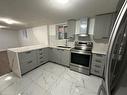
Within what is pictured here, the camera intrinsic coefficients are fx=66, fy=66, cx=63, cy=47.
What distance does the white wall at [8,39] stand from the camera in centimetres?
557

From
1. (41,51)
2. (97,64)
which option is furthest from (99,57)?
(41,51)

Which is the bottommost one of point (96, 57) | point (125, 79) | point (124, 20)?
point (96, 57)

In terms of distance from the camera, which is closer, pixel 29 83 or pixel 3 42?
pixel 29 83

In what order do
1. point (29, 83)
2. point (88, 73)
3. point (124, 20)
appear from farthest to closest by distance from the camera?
point (88, 73), point (29, 83), point (124, 20)

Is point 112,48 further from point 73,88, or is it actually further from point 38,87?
point 38,87

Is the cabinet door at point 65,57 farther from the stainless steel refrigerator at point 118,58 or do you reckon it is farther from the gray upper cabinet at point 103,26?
the stainless steel refrigerator at point 118,58

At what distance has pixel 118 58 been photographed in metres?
0.46

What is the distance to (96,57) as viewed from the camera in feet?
6.92

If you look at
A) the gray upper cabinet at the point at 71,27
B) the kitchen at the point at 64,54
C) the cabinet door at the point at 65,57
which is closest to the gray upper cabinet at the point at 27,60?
the kitchen at the point at 64,54

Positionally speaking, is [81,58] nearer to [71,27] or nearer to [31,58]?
[71,27]

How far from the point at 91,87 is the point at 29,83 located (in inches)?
68.1

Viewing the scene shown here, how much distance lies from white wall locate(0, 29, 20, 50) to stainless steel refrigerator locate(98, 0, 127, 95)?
7.49m

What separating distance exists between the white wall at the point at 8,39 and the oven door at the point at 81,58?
249 inches

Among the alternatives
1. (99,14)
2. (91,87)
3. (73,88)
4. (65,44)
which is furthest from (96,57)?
(65,44)
